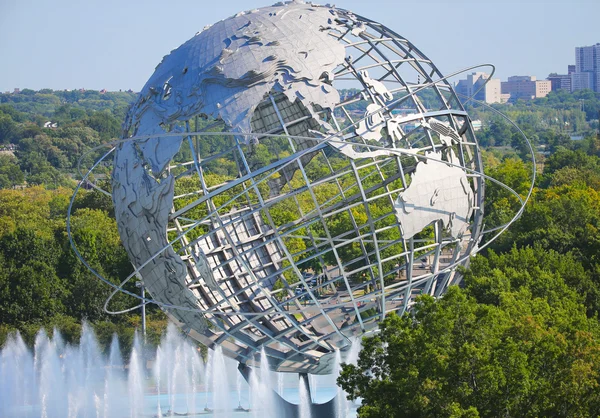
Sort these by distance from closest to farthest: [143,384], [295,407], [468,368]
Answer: [468,368], [295,407], [143,384]

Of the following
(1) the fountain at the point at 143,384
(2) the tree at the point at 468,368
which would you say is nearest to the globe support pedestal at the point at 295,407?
(1) the fountain at the point at 143,384

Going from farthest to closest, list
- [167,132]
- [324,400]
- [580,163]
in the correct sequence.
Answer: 1. [580,163]
2. [324,400]
3. [167,132]

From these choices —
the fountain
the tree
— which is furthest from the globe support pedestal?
the tree

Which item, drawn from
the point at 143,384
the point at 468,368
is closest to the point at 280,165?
the point at 468,368

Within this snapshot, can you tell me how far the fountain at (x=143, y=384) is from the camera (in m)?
23.5

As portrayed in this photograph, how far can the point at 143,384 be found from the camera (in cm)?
3175

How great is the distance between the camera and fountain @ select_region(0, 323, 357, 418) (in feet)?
77.1

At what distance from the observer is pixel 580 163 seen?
76.6m

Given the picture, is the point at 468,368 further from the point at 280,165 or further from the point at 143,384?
the point at 143,384

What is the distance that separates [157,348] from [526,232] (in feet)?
49.5

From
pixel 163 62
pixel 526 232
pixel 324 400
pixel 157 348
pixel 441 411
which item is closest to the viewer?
pixel 441 411

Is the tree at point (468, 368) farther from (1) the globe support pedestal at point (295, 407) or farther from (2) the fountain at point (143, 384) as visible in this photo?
(2) the fountain at point (143, 384)

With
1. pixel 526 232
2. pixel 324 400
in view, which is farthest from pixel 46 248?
pixel 324 400

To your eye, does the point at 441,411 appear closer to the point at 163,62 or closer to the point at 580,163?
→ the point at 163,62
